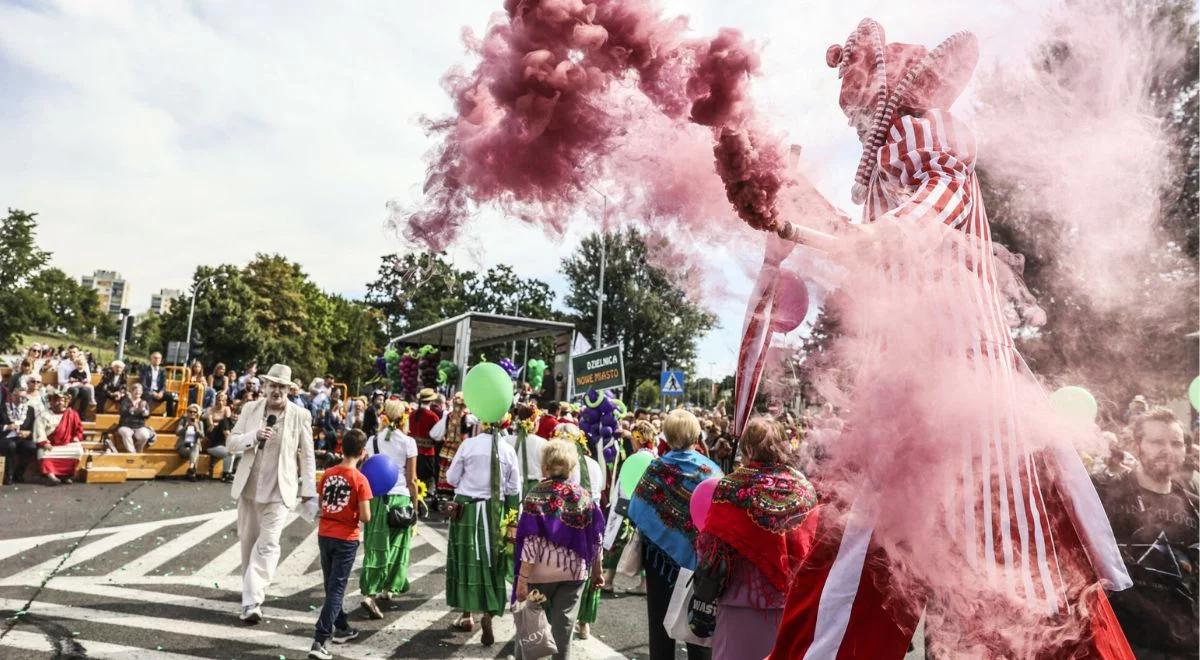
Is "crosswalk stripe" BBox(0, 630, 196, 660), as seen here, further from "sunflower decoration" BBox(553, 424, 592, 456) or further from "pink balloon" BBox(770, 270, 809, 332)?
"pink balloon" BBox(770, 270, 809, 332)

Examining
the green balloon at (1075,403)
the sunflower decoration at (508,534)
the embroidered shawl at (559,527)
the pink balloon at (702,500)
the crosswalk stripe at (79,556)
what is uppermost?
the green balloon at (1075,403)

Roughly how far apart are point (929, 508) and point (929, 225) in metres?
0.70

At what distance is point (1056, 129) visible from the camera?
217cm

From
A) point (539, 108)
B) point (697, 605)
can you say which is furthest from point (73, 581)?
point (539, 108)

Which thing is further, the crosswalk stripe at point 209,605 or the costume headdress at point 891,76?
the crosswalk stripe at point 209,605

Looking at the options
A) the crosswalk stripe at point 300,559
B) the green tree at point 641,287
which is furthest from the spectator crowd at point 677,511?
the crosswalk stripe at point 300,559

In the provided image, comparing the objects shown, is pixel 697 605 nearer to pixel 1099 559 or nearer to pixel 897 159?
pixel 1099 559

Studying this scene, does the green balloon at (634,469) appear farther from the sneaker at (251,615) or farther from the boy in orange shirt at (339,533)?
the sneaker at (251,615)

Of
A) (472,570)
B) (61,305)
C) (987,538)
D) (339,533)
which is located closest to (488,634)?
(472,570)

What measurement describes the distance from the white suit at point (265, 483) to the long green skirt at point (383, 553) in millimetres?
579

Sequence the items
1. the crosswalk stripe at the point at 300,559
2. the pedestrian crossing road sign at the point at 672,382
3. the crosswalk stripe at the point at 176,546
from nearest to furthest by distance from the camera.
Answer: the crosswalk stripe at the point at 176,546
the crosswalk stripe at the point at 300,559
the pedestrian crossing road sign at the point at 672,382

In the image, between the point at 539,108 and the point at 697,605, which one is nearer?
the point at 539,108

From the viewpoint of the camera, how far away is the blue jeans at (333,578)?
5215 mm

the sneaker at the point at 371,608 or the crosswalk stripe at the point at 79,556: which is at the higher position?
the crosswalk stripe at the point at 79,556
